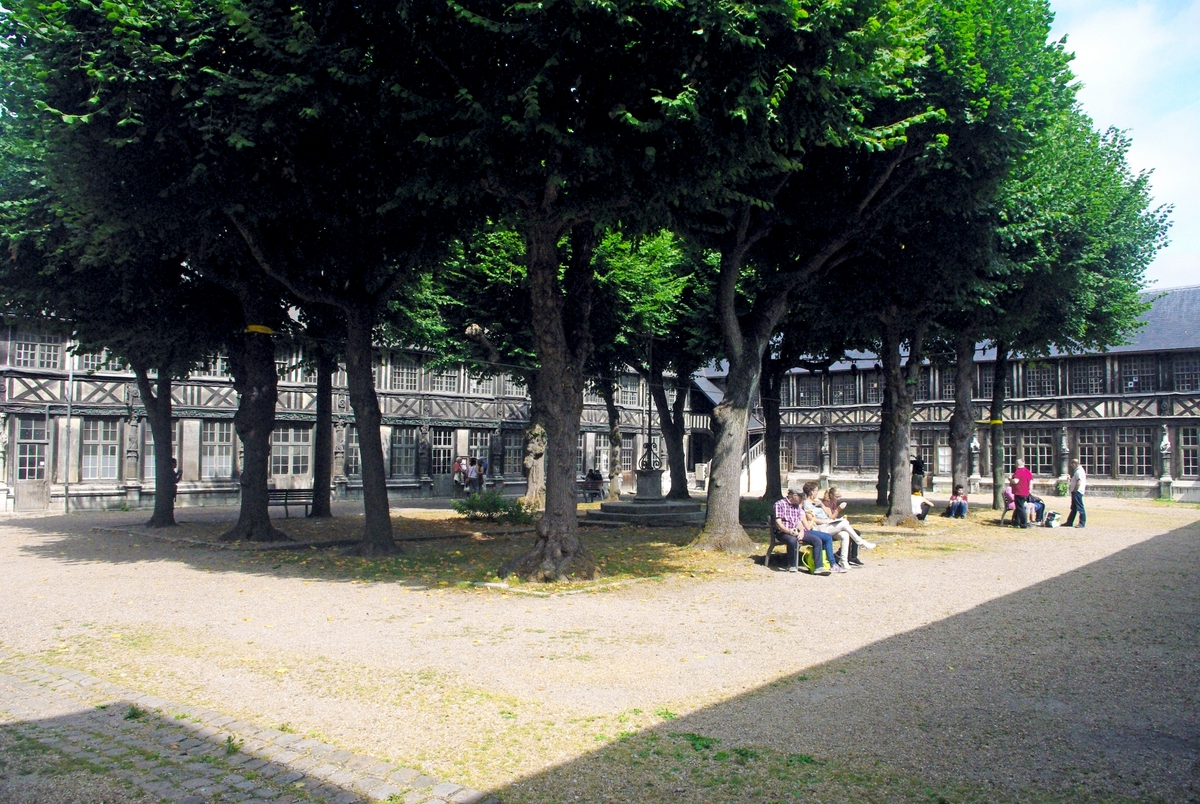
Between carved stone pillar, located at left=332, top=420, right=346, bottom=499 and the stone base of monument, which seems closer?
the stone base of monument

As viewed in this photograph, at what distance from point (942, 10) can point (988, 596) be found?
8.66 m

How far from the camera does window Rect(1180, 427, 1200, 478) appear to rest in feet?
119

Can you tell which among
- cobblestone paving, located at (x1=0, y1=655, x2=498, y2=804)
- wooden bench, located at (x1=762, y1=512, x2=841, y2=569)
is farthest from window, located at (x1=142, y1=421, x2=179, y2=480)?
cobblestone paving, located at (x1=0, y1=655, x2=498, y2=804)

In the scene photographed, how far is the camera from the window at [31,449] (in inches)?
1075

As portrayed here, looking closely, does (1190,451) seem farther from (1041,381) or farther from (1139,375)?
(1041,381)

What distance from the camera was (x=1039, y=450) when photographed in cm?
4091

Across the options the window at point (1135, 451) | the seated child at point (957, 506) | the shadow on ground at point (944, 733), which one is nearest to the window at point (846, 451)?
the window at point (1135, 451)

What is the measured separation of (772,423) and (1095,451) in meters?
21.3

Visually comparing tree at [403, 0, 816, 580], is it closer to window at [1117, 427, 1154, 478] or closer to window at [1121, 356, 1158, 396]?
window at [1117, 427, 1154, 478]

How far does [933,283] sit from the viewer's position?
18.1 metres

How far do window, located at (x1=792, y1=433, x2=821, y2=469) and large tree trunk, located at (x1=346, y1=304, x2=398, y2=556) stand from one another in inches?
1404

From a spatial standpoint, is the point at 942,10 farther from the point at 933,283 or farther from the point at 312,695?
the point at 312,695

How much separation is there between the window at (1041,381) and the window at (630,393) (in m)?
17.3

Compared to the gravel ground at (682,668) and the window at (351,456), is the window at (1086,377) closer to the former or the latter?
the gravel ground at (682,668)
